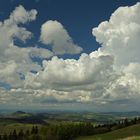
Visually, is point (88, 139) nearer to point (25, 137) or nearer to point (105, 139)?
point (105, 139)

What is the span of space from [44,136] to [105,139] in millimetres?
45879

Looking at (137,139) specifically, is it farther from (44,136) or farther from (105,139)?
(44,136)

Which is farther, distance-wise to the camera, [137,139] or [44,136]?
[44,136]

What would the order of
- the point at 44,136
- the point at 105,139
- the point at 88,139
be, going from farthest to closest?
the point at 44,136, the point at 88,139, the point at 105,139

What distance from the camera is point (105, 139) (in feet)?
535

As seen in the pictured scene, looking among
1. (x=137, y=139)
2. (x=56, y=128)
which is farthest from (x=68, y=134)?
(x=137, y=139)

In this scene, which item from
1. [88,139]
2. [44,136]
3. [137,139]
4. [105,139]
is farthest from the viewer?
[44,136]

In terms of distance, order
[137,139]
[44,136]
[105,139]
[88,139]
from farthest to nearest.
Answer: [44,136], [88,139], [105,139], [137,139]

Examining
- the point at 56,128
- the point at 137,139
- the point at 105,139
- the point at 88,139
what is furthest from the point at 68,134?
the point at 137,139

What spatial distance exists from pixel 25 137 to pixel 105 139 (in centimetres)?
5754

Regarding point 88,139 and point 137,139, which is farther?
point 88,139

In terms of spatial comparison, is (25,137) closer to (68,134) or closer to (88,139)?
(68,134)

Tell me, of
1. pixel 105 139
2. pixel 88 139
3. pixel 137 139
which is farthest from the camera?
pixel 88 139

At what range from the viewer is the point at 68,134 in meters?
197
